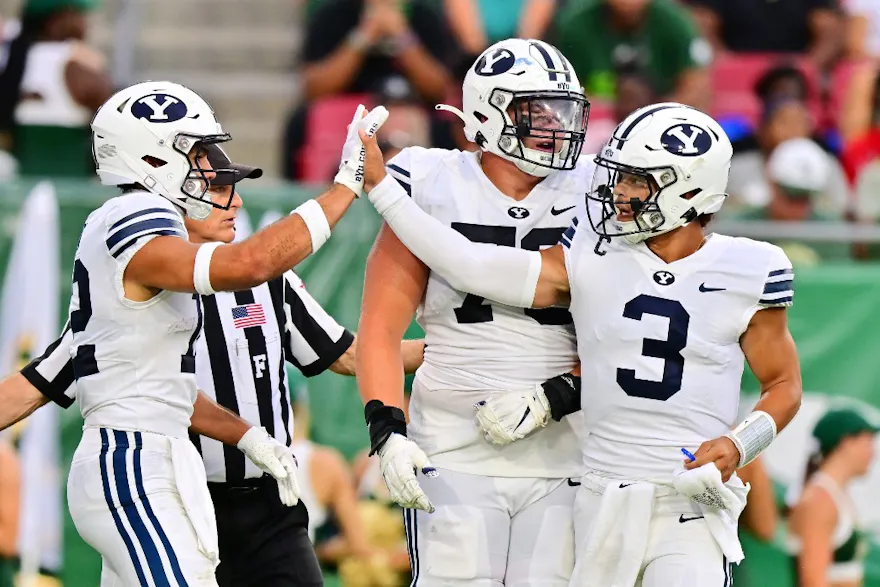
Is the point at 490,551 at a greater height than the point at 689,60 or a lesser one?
lesser

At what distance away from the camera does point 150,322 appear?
386 cm

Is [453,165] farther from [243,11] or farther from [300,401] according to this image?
[243,11]

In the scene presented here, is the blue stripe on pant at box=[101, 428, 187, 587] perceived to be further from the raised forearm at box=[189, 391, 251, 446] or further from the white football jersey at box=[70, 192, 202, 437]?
the raised forearm at box=[189, 391, 251, 446]

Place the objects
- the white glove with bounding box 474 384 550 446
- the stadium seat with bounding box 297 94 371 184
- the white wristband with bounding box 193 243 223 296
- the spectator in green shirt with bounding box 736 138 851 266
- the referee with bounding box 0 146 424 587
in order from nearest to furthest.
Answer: the white wristband with bounding box 193 243 223 296, the white glove with bounding box 474 384 550 446, the referee with bounding box 0 146 424 587, the spectator in green shirt with bounding box 736 138 851 266, the stadium seat with bounding box 297 94 371 184

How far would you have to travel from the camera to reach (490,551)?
4.11 meters

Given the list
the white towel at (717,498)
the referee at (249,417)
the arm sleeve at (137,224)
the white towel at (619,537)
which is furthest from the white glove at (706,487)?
Answer: the arm sleeve at (137,224)

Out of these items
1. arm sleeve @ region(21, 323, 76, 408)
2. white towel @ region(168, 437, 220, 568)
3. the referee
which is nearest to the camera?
white towel @ region(168, 437, 220, 568)

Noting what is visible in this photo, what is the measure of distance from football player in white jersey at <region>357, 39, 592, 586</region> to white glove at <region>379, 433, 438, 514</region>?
99 mm

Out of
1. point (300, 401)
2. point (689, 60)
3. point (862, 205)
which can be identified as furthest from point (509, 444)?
point (689, 60)

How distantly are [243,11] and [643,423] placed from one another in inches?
237

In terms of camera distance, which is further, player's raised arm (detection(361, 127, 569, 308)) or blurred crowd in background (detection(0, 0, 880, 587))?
blurred crowd in background (detection(0, 0, 880, 587))

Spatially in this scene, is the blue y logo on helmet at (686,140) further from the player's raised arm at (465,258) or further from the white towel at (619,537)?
the white towel at (619,537)

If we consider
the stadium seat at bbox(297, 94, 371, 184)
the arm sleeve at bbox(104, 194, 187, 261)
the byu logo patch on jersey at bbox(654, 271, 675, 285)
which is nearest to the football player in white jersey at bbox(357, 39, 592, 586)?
the byu logo patch on jersey at bbox(654, 271, 675, 285)

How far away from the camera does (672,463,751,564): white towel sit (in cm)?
378
